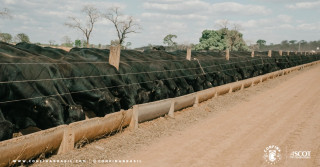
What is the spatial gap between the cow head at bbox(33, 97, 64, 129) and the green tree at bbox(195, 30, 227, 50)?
208ft

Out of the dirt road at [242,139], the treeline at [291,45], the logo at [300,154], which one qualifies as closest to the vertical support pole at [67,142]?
the dirt road at [242,139]

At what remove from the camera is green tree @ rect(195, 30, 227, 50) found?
226 ft

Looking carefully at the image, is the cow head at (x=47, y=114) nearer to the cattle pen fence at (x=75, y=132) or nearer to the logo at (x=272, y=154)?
the cattle pen fence at (x=75, y=132)

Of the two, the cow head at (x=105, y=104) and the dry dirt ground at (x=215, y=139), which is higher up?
the cow head at (x=105, y=104)

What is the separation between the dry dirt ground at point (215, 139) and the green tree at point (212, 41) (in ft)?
190

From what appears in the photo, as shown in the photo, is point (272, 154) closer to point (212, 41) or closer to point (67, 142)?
point (67, 142)

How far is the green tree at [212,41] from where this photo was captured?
69000 millimetres

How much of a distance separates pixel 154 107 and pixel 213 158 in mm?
2858

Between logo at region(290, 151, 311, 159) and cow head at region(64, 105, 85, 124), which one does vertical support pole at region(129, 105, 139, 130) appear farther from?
logo at region(290, 151, 311, 159)

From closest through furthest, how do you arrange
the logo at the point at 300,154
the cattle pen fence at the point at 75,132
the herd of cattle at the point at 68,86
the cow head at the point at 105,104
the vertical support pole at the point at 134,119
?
the cattle pen fence at the point at 75,132 → the herd of cattle at the point at 68,86 → the logo at the point at 300,154 → the cow head at the point at 105,104 → the vertical support pole at the point at 134,119

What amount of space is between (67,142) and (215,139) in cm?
304

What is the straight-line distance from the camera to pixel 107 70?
862 centimetres

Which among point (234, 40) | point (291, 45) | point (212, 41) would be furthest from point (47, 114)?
point (291, 45)

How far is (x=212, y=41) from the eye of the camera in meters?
69.8
